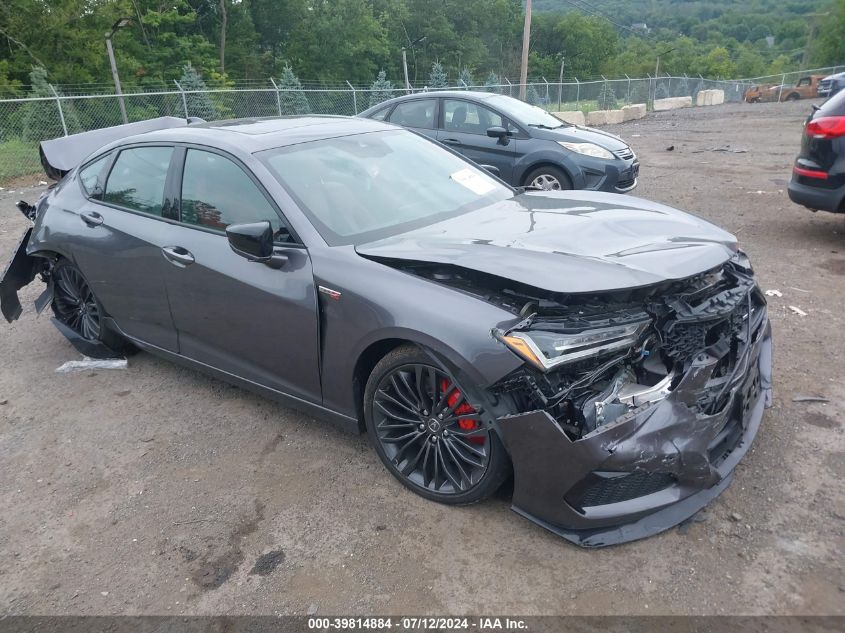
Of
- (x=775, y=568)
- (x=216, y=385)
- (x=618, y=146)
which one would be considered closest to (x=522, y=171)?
(x=618, y=146)

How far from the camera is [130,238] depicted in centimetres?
402

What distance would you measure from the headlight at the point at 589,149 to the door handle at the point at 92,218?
5901 millimetres

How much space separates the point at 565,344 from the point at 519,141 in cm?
658

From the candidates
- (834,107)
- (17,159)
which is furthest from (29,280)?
(17,159)

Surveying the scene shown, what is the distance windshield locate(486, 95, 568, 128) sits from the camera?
28.6ft

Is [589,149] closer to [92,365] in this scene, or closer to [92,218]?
[92,218]

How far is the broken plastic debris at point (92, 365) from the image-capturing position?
4.71m

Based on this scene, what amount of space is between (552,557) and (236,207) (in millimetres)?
2428

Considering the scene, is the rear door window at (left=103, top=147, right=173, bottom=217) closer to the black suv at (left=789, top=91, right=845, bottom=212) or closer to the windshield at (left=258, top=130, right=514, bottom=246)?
the windshield at (left=258, top=130, right=514, bottom=246)

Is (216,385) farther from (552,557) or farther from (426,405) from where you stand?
(552,557)

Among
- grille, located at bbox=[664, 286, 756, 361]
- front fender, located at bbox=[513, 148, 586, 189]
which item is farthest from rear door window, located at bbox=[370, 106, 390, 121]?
grille, located at bbox=[664, 286, 756, 361]

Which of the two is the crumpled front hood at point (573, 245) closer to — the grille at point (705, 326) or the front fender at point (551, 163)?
the grille at point (705, 326)

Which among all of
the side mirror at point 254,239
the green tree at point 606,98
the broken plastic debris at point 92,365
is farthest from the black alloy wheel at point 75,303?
the green tree at point 606,98

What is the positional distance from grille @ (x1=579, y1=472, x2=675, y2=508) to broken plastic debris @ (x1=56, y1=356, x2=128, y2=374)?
364 centimetres
